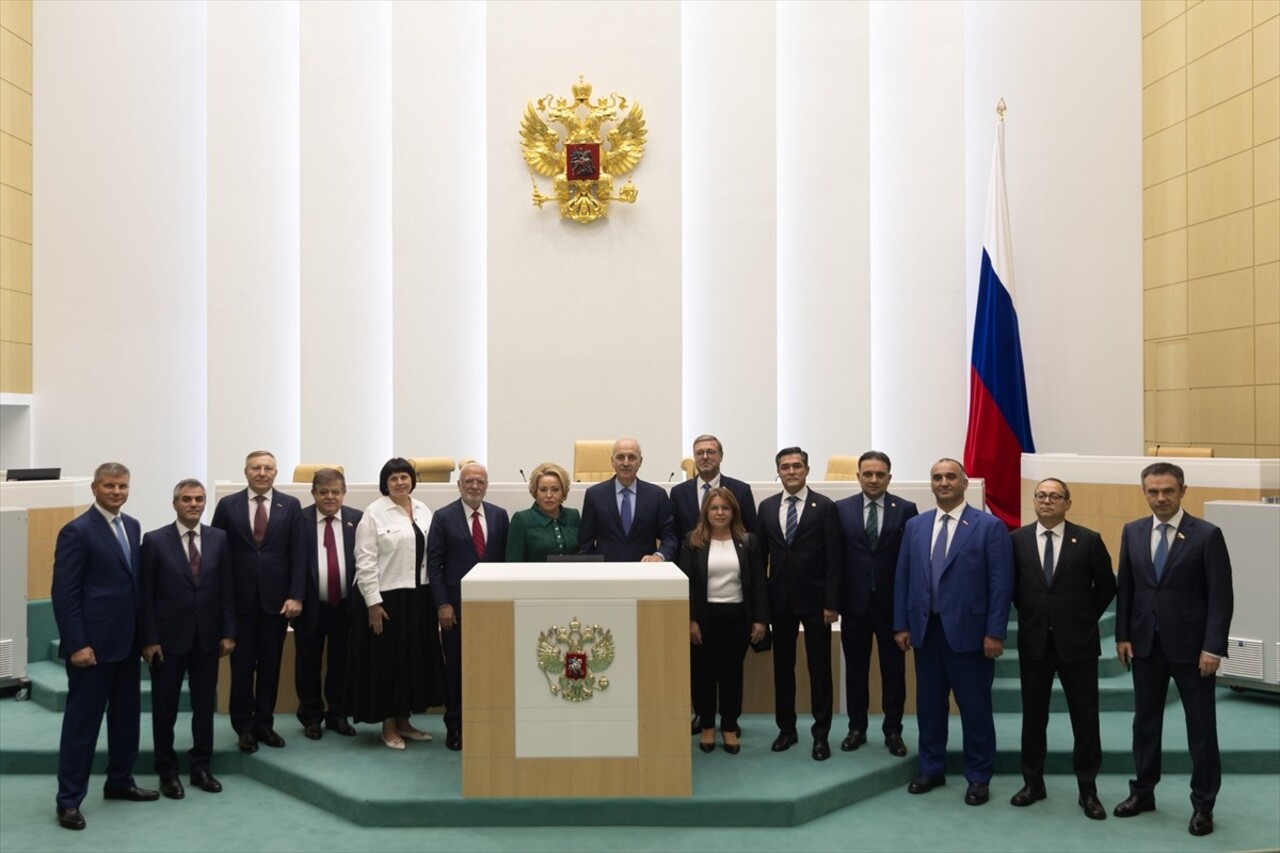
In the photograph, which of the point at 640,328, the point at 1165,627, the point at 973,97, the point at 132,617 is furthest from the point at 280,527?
the point at 973,97

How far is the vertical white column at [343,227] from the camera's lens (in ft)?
30.6

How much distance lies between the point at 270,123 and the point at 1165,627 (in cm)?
809

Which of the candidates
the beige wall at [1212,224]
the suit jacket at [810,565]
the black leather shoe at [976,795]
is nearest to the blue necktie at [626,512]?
the suit jacket at [810,565]

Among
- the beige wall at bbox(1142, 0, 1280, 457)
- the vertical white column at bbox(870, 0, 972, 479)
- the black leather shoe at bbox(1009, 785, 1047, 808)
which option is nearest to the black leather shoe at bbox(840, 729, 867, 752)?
the black leather shoe at bbox(1009, 785, 1047, 808)

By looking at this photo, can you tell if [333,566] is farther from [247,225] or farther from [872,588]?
[247,225]

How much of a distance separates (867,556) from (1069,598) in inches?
37.5

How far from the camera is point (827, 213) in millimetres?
9398

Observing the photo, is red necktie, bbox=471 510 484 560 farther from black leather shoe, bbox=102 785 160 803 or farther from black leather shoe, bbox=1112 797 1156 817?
black leather shoe, bbox=1112 797 1156 817

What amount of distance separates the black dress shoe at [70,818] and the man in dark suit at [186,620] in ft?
1.38

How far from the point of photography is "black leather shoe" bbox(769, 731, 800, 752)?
5262 mm

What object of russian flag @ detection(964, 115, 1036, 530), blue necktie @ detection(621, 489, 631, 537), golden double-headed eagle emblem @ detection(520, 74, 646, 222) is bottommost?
blue necktie @ detection(621, 489, 631, 537)

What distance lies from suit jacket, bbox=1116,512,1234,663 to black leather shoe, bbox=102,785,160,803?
431 cm

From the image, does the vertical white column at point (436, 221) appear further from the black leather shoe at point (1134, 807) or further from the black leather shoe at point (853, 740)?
the black leather shoe at point (1134, 807)

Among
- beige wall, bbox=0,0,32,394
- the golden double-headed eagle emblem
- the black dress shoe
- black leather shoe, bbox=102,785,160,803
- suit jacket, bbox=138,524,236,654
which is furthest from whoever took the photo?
the golden double-headed eagle emblem
